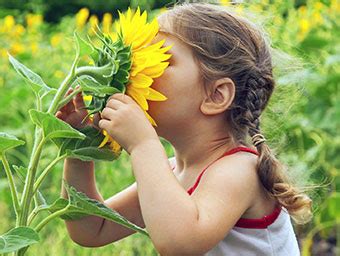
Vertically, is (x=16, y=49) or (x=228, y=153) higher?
(x=228, y=153)

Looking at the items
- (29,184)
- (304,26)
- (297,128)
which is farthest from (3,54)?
(29,184)

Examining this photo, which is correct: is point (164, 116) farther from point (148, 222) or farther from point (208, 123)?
point (148, 222)

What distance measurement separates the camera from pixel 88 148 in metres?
1.90

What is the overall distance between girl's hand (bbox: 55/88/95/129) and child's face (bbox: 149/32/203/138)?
0.16m

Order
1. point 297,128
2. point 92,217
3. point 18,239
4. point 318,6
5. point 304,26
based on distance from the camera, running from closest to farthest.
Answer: point 18,239 < point 92,217 < point 297,128 < point 304,26 < point 318,6

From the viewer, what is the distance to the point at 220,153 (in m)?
Answer: 2.05

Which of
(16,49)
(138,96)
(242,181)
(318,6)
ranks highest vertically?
(138,96)

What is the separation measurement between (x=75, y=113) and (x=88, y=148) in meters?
0.18

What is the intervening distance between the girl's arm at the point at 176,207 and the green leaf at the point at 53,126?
15 centimetres

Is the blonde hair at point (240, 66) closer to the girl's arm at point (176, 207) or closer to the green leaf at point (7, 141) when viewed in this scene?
the girl's arm at point (176, 207)

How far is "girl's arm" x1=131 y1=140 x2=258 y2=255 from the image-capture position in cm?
184

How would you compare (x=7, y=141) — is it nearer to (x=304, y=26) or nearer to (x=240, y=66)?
(x=240, y=66)

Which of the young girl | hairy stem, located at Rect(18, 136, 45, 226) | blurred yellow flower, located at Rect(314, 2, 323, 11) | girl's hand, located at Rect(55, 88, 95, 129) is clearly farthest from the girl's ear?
blurred yellow flower, located at Rect(314, 2, 323, 11)

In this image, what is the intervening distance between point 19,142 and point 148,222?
287 millimetres
